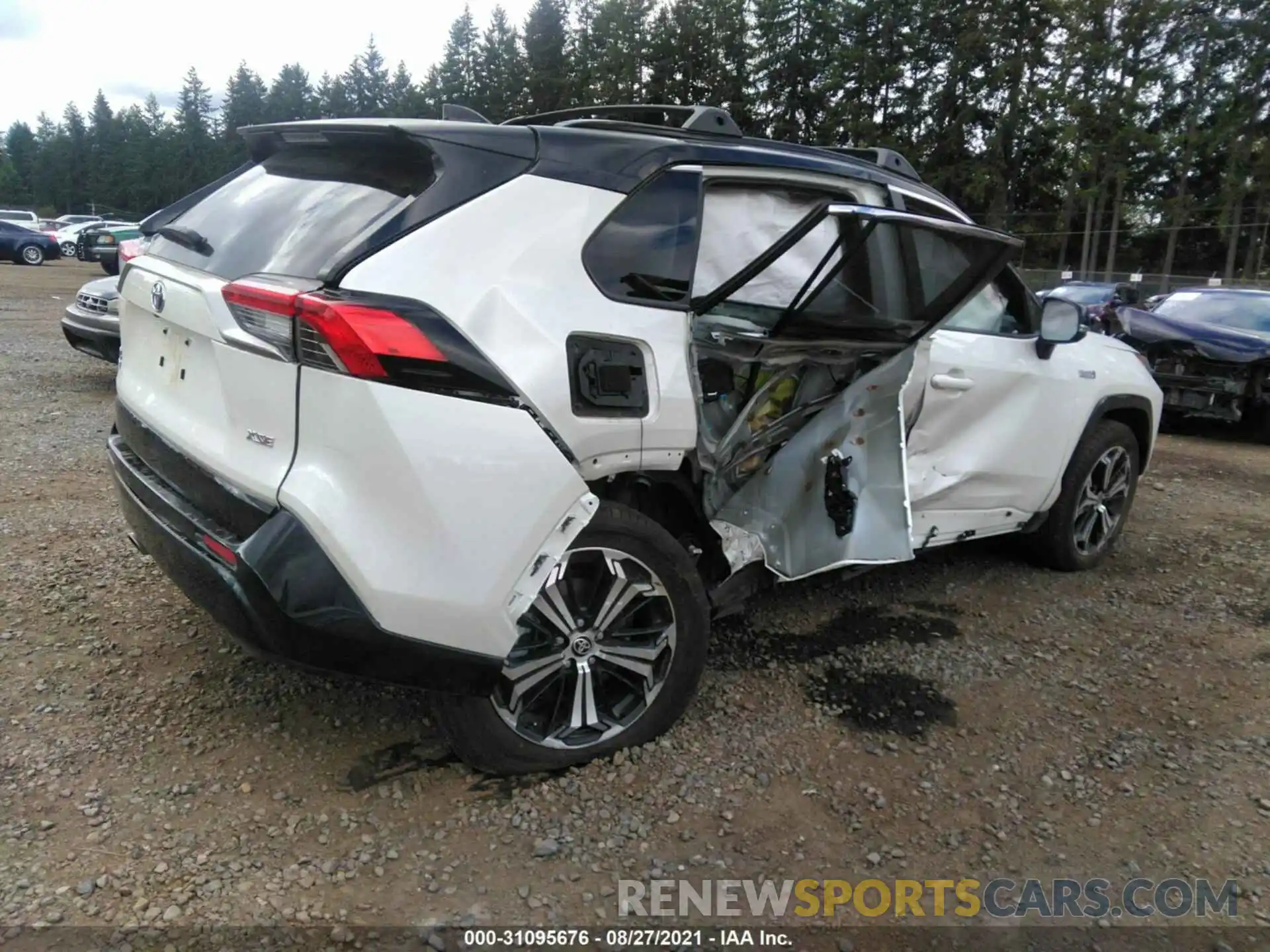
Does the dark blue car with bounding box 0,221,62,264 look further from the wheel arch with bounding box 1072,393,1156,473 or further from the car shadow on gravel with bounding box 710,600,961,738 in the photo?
the wheel arch with bounding box 1072,393,1156,473

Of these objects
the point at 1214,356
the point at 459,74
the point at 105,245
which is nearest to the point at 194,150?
the point at 459,74

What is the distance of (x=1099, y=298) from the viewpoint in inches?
586

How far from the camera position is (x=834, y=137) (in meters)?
48.0

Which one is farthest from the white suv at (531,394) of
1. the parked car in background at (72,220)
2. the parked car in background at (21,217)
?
the parked car in background at (72,220)

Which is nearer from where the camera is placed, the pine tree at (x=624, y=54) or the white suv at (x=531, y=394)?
the white suv at (x=531, y=394)

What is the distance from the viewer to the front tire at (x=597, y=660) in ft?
8.64

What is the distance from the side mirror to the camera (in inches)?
161

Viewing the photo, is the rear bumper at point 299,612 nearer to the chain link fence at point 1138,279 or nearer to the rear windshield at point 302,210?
the rear windshield at point 302,210

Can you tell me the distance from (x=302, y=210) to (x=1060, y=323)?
3.24 m

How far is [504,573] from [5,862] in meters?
1.41

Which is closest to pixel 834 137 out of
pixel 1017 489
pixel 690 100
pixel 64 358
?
pixel 690 100

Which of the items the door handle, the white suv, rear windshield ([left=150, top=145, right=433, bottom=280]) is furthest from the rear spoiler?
the door handle

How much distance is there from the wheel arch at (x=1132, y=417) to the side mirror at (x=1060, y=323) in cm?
60

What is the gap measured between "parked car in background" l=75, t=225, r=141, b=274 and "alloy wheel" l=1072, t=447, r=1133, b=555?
5.07m
